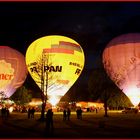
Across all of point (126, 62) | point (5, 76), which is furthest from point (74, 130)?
point (5, 76)

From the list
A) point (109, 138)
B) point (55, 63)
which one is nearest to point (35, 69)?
point (55, 63)

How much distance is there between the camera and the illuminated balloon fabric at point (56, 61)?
149 ft

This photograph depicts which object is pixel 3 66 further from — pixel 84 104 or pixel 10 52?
pixel 84 104

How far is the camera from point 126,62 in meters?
46.8

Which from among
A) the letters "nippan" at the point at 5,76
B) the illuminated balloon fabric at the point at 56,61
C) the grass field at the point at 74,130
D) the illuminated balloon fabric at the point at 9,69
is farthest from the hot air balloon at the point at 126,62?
the grass field at the point at 74,130

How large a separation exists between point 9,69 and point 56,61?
1068cm

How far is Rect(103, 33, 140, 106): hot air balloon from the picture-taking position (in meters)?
46.8

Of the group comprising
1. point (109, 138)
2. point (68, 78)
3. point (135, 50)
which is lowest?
point (109, 138)

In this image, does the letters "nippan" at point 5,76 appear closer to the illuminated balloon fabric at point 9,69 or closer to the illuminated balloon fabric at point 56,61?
the illuminated balloon fabric at point 9,69

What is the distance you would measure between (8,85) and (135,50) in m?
17.4

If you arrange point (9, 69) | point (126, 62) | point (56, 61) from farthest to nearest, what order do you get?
point (9, 69) → point (126, 62) → point (56, 61)

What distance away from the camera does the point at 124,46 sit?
153 ft

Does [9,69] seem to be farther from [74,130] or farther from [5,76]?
[74,130]

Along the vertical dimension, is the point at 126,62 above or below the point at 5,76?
above
